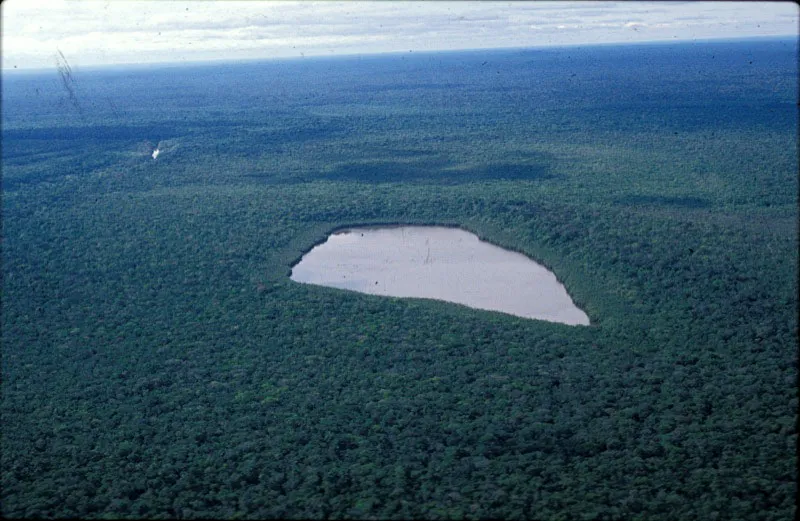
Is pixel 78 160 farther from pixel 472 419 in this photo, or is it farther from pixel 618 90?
pixel 618 90

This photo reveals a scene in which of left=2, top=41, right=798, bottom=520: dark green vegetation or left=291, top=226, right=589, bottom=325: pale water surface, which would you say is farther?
left=291, top=226, right=589, bottom=325: pale water surface

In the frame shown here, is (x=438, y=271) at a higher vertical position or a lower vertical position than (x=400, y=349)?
higher

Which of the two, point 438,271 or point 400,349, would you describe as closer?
point 400,349

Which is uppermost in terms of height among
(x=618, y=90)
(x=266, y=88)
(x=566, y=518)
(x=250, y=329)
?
(x=266, y=88)

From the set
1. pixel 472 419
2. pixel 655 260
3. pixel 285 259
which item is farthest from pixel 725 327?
pixel 285 259

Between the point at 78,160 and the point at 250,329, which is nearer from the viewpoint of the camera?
the point at 250,329
